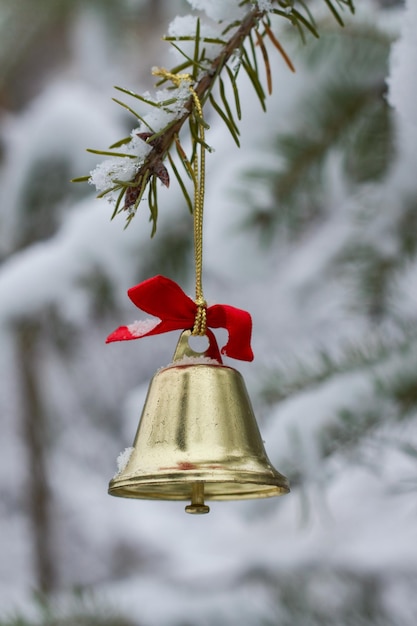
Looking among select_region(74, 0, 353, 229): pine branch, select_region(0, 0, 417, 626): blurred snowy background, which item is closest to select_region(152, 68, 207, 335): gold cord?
select_region(74, 0, 353, 229): pine branch

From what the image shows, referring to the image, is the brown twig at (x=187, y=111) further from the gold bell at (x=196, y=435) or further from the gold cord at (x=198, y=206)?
the gold bell at (x=196, y=435)

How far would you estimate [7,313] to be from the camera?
1200 mm

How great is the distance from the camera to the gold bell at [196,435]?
1.87 ft

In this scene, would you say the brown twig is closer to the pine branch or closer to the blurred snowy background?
the pine branch

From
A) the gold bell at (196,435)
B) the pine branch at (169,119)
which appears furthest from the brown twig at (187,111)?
the gold bell at (196,435)

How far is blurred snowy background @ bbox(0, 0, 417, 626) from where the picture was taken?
35.9 inches

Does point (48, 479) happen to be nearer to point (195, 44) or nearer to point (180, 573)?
point (180, 573)

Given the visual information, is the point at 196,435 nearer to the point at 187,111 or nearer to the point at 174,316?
the point at 174,316

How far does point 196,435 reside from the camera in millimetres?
597

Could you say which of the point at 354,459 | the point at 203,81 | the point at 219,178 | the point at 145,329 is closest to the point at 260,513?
the point at 354,459

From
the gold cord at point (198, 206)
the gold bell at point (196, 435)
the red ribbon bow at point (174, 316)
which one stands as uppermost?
the gold cord at point (198, 206)

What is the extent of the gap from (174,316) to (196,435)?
9cm

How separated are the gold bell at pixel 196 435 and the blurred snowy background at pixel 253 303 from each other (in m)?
0.20

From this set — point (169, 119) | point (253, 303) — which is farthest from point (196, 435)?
point (253, 303)
